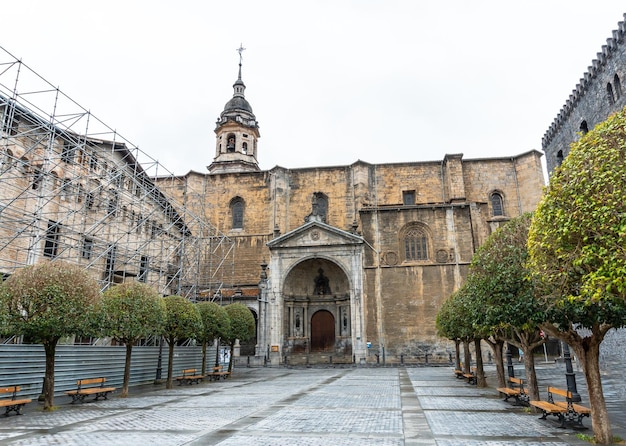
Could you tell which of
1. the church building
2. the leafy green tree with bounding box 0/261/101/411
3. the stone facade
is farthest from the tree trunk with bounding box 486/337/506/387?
the church building

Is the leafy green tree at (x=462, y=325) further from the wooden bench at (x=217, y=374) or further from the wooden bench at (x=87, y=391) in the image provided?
the wooden bench at (x=87, y=391)

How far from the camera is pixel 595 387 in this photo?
745cm

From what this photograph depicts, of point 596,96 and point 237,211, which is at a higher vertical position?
point 237,211

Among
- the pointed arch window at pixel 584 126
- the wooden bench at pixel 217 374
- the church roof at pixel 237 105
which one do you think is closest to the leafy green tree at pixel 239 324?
the wooden bench at pixel 217 374

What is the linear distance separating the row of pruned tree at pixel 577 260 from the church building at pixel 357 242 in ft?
70.6

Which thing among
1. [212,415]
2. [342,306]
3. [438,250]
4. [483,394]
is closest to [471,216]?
[438,250]

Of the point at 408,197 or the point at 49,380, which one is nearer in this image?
the point at 49,380

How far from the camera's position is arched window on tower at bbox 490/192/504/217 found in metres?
36.1

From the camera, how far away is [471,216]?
33.1m

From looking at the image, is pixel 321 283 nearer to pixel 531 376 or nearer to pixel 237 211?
pixel 237 211

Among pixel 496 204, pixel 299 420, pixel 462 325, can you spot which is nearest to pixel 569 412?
pixel 299 420

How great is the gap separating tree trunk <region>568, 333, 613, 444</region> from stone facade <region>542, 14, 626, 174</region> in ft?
31.2

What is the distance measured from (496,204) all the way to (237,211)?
20.8 metres

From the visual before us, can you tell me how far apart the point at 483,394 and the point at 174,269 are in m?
23.1
